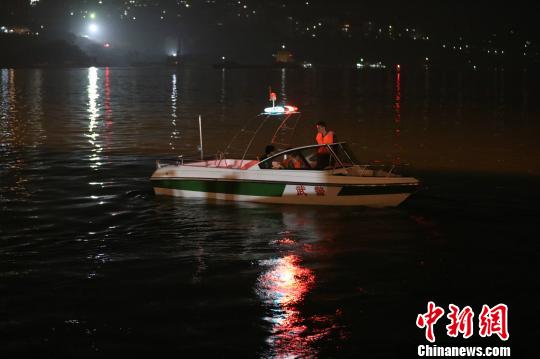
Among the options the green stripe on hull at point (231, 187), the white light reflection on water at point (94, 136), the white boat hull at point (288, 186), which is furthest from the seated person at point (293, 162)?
the white light reflection on water at point (94, 136)

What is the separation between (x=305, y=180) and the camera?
20.1 m

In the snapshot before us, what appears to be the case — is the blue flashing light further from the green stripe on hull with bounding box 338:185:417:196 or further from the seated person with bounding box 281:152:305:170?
the green stripe on hull with bounding box 338:185:417:196

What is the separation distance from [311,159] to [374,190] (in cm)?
185

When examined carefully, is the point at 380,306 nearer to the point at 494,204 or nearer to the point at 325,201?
the point at 325,201

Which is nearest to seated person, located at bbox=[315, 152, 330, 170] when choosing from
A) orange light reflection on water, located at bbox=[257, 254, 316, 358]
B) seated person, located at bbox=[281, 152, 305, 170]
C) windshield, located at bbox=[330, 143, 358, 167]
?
windshield, located at bbox=[330, 143, 358, 167]

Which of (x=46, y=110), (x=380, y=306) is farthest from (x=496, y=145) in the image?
(x=46, y=110)

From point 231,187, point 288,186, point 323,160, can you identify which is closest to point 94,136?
point 231,187

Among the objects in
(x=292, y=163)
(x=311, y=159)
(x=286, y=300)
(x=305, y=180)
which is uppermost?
(x=311, y=159)

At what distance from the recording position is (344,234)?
18.2m

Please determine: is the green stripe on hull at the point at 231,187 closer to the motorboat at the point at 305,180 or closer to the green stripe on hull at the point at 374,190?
the motorboat at the point at 305,180

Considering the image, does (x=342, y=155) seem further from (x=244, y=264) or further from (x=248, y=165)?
(x=244, y=264)

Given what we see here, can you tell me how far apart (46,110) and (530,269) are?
169 feet

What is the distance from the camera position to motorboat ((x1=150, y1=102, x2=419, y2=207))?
Answer: 2003 cm

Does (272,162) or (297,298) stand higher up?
(272,162)
